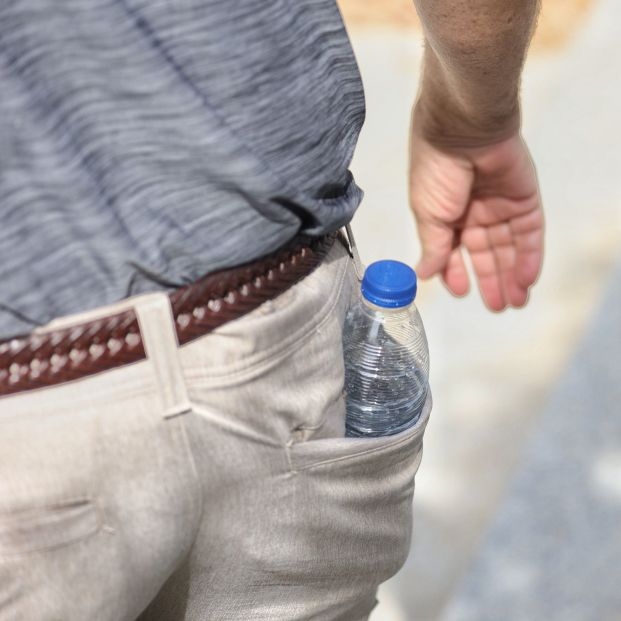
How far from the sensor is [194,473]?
43.6 inches

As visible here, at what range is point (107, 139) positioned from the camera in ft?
3.42

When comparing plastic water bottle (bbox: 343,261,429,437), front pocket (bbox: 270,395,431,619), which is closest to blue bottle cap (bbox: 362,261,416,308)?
plastic water bottle (bbox: 343,261,429,437)

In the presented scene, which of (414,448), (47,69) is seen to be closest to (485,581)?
(414,448)

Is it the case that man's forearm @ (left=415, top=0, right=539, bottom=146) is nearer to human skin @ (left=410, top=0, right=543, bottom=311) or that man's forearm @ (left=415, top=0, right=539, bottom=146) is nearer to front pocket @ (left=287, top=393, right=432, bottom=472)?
human skin @ (left=410, top=0, right=543, bottom=311)

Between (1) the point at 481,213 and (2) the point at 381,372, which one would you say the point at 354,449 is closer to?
(2) the point at 381,372

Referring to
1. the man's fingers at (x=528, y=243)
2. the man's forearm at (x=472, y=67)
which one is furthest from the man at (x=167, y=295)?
the man's fingers at (x=528, y=243)

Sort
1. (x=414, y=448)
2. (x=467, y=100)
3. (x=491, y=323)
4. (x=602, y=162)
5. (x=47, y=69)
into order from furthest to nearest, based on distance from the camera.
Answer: (x=602, y=162) → (x=491, y=323) → (x=467, y=100) → (x=414, y=448) → (x=47, y=69)

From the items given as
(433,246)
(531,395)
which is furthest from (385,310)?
(531,395)

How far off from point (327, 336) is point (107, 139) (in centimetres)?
36

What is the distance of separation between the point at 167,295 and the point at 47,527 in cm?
26

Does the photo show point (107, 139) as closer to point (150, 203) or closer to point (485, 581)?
point (150, 203)

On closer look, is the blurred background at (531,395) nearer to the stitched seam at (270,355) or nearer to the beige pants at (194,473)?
the beige pants at (194,473)

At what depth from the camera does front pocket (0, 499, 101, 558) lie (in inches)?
41.4

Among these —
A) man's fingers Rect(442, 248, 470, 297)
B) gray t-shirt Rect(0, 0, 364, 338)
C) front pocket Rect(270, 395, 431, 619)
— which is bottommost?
man's fingers Rect(442, 248, 470, 297)
